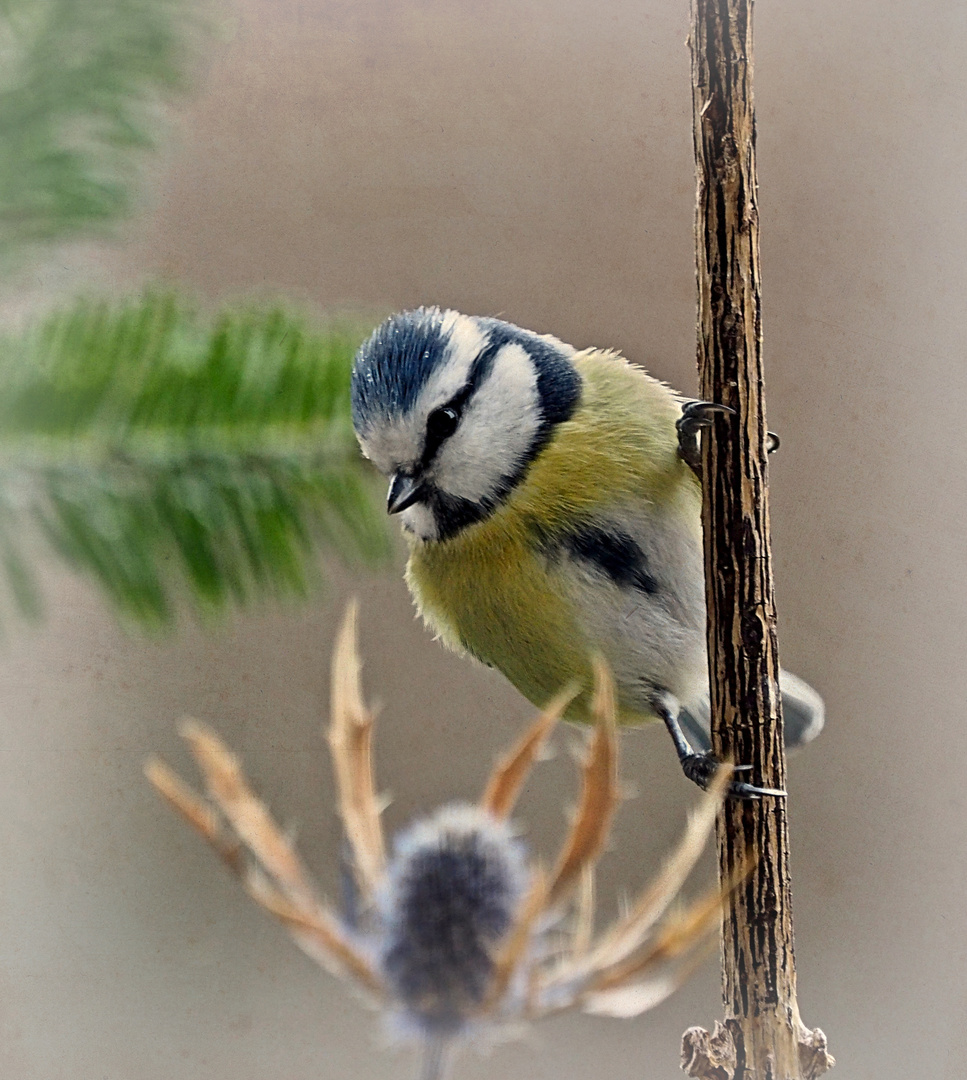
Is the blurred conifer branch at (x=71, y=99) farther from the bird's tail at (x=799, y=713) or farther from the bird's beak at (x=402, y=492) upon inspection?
the bird's tail at (x=799, y=713)

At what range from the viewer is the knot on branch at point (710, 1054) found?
0.27 meters

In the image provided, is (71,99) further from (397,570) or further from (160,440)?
(397,570)

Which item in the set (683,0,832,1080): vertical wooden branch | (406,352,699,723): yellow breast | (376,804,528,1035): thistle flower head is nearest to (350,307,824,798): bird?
(406,352,699,723): yellow breast

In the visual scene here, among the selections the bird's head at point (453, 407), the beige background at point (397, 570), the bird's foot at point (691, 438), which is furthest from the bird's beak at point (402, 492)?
the beige background at point (397, 570)

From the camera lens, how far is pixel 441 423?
0.45 metres

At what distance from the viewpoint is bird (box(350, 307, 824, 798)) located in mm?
462

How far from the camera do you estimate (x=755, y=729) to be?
29 centimetres

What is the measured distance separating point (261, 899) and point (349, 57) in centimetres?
71

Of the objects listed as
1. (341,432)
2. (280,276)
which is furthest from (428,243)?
(341,432)

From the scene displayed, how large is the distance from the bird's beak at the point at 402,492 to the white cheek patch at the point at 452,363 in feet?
0.09

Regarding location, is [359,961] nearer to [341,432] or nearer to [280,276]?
[341,432]

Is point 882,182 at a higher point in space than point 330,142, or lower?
higher

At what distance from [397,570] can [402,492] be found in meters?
0.28

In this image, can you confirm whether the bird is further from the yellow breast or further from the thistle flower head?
the thistle flower head
